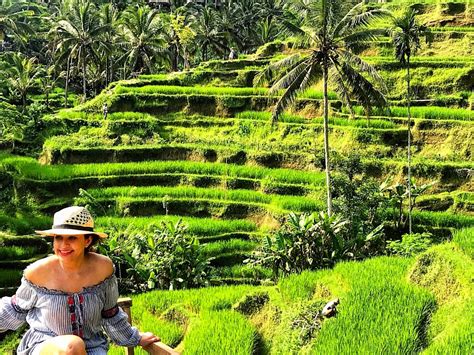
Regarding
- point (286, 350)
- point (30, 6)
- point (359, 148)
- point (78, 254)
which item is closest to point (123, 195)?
point (359, 148)

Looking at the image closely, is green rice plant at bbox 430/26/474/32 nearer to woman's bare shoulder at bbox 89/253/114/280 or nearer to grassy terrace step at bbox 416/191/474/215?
grassy terrace step at bbox 416/191/474/215

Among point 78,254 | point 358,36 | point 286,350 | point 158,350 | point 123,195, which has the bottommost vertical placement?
point 123,195

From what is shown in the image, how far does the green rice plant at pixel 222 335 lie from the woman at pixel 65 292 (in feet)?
7.01

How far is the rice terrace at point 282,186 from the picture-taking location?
5305 millimetres

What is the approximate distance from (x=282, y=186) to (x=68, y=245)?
15.0 meters

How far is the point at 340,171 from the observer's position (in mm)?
16500

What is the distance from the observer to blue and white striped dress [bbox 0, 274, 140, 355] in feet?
9.35

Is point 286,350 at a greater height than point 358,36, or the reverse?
point 358,36

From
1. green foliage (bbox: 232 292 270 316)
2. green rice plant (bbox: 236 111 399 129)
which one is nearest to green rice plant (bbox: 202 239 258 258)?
green rice plant (bbox: 236 111 399 129)

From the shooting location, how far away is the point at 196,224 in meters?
15.9

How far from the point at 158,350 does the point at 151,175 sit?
1607 centimetres

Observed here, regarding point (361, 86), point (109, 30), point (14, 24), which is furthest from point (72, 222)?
point (109, 30)

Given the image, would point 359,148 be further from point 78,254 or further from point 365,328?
point 78,254

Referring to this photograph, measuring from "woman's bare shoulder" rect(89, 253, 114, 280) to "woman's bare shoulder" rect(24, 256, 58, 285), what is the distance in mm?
221
